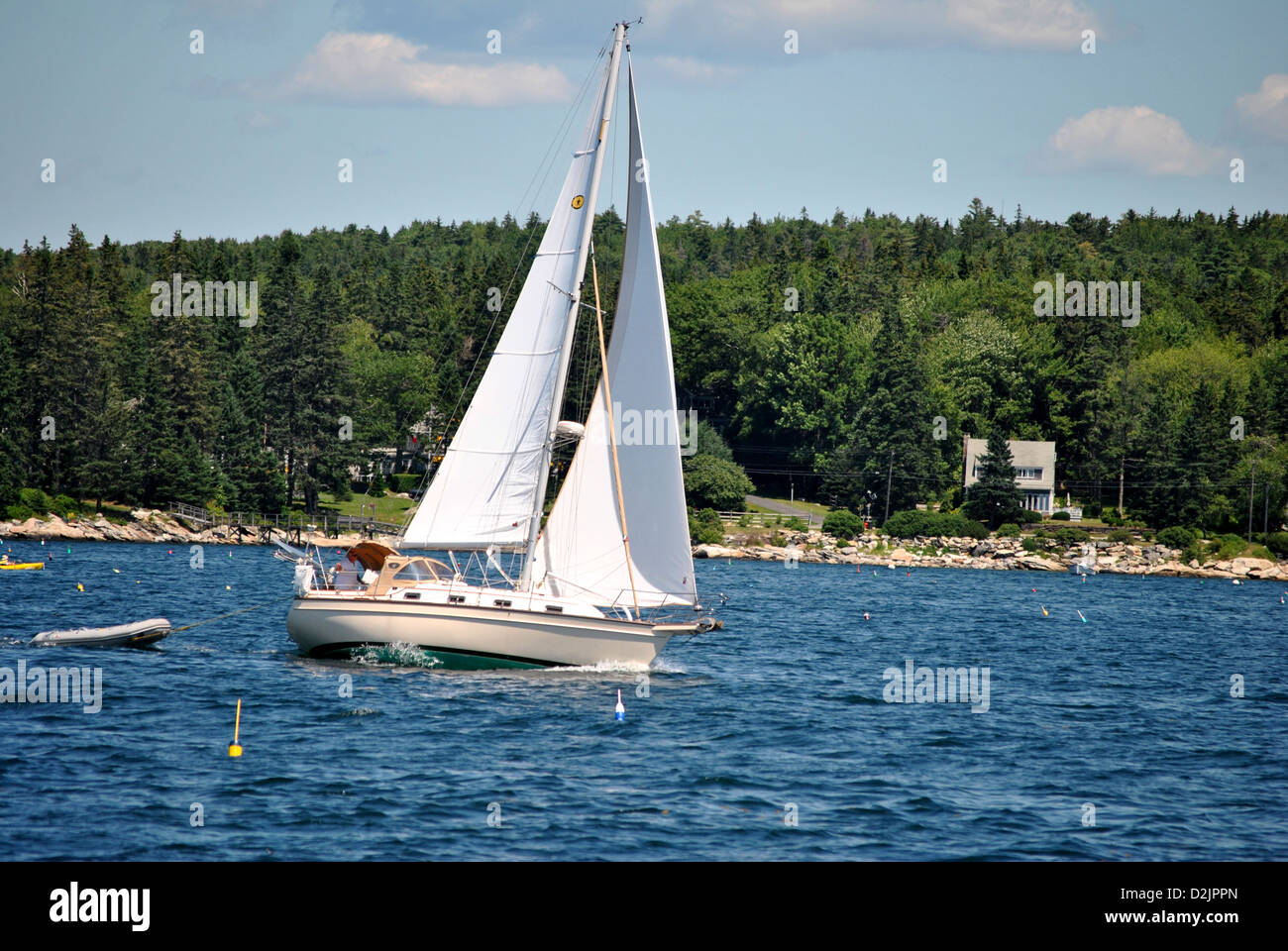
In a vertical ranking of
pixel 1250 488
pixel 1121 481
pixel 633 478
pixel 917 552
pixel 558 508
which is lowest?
pixel 917 552

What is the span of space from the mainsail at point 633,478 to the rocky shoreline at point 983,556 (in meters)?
66.9

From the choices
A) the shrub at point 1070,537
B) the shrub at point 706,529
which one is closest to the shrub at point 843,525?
the shrub at point 706,529

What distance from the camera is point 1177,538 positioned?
332 ft

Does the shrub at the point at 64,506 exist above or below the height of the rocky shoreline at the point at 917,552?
above

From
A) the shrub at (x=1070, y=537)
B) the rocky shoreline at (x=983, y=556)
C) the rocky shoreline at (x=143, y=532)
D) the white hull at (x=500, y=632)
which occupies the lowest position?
the rocky shoreline at (x=983, y=556)

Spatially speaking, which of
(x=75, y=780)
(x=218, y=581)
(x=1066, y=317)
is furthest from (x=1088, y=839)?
(x=1066, y=317)

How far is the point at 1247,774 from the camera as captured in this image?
2552 centimetres

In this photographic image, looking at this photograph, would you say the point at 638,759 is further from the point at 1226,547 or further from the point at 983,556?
the point at 1226,547

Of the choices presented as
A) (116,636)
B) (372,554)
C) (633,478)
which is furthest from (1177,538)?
(116,636)

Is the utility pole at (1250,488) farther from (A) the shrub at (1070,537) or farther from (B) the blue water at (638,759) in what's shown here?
(B) the blue water at (638,759)

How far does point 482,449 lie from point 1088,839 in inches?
678

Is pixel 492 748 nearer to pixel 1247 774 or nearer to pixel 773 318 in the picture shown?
pixel 1247 774

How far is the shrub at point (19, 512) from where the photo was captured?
86.6m

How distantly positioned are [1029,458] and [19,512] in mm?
78631
